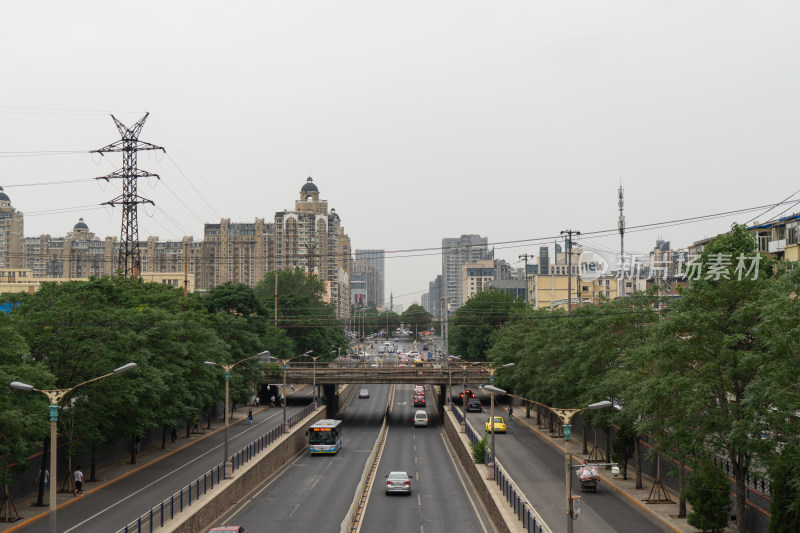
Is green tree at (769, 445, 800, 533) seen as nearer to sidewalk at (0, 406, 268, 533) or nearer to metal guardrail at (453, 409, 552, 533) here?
metal guardrail at (453, 409, 552, 533)

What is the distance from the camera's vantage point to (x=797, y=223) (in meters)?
73.7

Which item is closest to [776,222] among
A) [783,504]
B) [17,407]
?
[783,504]

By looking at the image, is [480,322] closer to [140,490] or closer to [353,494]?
[353,494]

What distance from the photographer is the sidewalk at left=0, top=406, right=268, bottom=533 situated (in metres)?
35.9

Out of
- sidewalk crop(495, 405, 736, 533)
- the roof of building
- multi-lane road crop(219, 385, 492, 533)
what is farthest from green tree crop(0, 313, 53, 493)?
the roof of building

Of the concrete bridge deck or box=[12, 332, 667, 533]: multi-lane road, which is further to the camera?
the concrete bridge deck

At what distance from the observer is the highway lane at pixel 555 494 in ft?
114

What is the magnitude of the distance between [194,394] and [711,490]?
125 feet

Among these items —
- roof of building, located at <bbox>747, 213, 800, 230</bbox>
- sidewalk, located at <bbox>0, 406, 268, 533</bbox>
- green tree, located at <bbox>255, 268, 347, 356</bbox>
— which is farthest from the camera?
green tree, located at <bbox>255, 268, 347, 356</bbox>

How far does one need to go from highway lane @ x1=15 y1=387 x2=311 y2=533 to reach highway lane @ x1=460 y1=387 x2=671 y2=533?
20387mm

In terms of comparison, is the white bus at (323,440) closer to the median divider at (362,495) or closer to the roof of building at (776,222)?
the median divider at (362,495)

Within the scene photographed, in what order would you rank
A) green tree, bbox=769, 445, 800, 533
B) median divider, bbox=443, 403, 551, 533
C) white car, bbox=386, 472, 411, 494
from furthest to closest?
1. white car, bbox=386, 472, 411, 494
2. median divider, bbox=443, 403, 551, 533
3. green tree, bbox=769, 445, 800, 533

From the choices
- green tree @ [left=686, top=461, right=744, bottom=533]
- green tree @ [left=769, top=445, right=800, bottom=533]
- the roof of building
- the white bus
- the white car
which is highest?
the roof of building

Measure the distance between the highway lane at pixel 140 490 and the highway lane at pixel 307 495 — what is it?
4.32 metres
